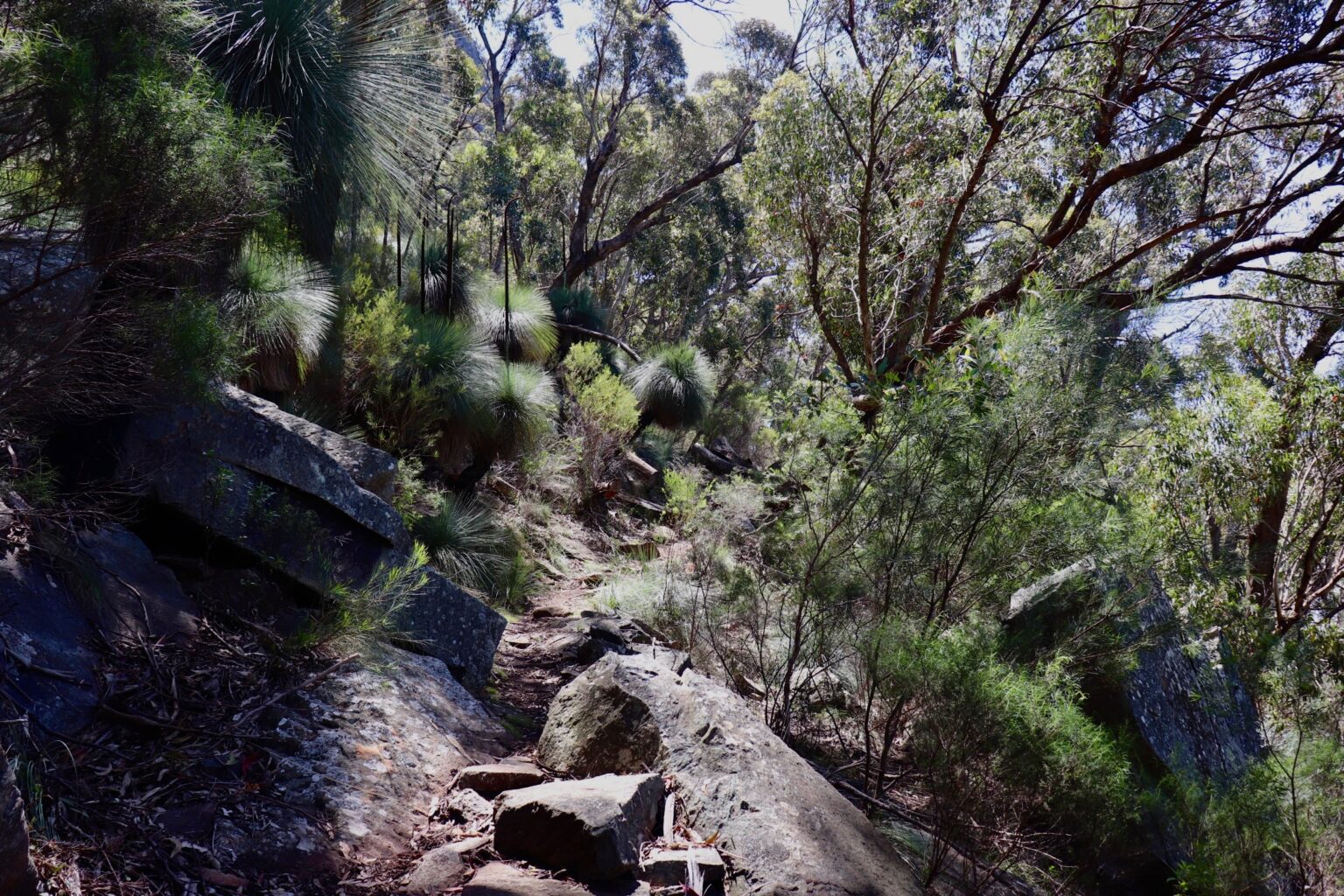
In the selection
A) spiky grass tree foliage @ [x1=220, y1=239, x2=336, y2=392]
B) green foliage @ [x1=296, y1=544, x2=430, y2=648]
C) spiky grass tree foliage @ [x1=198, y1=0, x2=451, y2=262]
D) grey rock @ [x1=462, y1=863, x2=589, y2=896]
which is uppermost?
spiky grass tree foliage @ [x1=198, y1=0, x2=451, y2=262]

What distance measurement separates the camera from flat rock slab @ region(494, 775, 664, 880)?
2.76m

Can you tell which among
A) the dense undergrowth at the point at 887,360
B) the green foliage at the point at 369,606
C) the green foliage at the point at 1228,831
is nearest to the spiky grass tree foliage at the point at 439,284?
the dense undergrowth at the point at 887,360

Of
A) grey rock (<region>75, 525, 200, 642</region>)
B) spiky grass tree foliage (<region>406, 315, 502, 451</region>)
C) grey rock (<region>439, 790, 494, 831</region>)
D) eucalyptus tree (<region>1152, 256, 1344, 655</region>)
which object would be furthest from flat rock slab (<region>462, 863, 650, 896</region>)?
spiky grass tree foliage (<region>406, 315, 502, 451</region>)

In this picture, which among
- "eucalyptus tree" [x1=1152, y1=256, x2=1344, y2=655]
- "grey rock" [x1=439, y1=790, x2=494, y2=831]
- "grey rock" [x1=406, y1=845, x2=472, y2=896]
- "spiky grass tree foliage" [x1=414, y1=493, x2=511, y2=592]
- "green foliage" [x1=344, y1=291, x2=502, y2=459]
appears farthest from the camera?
"green foliage" [x1=344, y1=291, x2=502, y2=459]

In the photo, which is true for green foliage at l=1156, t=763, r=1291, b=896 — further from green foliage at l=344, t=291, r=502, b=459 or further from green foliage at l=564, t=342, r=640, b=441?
green foliage at l=564, t=342, r=640, b=441

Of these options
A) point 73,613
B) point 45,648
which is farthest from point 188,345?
point 45,648

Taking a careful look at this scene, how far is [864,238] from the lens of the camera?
7148mm

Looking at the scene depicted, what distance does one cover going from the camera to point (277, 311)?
607 centimetres

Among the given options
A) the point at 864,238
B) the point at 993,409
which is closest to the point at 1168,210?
the point at 864,238

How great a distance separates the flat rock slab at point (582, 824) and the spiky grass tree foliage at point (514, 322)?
8862 mm

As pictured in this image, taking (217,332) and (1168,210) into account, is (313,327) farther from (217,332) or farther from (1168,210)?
(1168,210)

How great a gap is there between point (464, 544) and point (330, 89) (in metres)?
3.74

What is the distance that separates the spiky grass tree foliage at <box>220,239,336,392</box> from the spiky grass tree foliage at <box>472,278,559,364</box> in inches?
170

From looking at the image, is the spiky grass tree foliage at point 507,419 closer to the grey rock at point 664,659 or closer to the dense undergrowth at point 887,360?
the dense undergrowth at point 887,360
